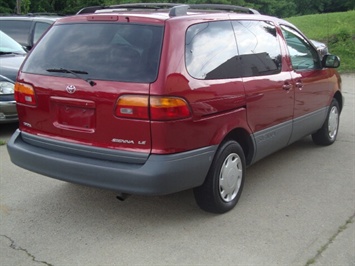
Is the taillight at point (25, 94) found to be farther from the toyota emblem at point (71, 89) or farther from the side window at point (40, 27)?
the side window at point (40, 27)

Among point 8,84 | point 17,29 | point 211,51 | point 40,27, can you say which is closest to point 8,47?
point 8,84

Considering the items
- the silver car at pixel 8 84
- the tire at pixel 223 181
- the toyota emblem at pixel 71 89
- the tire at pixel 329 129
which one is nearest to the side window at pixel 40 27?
the silver car at pixel 8 84

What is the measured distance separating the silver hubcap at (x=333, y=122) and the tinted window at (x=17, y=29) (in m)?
7.04

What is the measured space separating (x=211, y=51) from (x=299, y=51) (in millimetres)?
1947

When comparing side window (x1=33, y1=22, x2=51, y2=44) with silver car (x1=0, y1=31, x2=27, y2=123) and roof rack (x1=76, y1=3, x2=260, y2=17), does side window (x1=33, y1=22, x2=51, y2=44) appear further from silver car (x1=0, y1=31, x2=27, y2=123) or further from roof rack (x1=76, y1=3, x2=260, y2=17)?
roof rack (x1=76, y1=3, x2=260, y2=17)

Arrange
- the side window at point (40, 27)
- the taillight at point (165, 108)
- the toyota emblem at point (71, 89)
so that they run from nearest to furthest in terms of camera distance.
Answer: the taillight at point (165, 108) → the toyota emblem at point (71, 89) → the side window at point (40, 27)

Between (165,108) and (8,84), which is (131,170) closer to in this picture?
(165,108)

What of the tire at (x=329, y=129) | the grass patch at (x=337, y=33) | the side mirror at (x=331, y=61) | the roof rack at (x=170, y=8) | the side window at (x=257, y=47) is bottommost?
the grass patch at (x=337, y=33)

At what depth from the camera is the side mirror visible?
18.0 ft

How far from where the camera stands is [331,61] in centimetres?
553

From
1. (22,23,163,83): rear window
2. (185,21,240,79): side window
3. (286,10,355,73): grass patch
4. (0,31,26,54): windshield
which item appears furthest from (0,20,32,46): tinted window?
(286,10,355,73): grass patch

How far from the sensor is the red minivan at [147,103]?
3.35 metres

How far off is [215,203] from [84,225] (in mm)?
1109

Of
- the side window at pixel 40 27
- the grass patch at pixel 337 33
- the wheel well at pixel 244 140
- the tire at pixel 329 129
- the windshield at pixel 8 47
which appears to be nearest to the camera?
the wheel well at pixel 244 140
